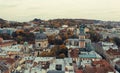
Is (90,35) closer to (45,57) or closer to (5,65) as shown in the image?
(45,57)

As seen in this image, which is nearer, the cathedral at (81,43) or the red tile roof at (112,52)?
the red tile roof at (112,52)

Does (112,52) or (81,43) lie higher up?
(112,52)

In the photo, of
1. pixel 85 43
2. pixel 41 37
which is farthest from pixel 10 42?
pixel 85 43

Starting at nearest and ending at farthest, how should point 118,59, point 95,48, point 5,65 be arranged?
point 5,65 → point 118,59 → point 95,48

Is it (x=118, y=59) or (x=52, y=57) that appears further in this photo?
(x=52, y=57)

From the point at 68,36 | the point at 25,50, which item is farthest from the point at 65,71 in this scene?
the point at 68,36

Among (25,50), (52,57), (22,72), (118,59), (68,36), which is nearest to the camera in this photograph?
(22,72)

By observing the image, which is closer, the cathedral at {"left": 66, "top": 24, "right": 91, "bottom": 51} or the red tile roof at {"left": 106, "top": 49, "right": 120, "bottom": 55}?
the red tile roof at {"left": 106, "top": 49, "right": 120, "bottom": 55}

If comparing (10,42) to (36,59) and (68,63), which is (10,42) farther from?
(68,63)

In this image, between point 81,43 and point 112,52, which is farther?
point 81,43
